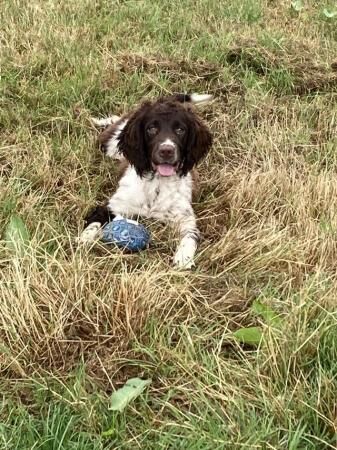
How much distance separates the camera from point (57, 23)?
19.3 feet

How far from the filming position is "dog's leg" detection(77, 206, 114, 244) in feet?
11.7

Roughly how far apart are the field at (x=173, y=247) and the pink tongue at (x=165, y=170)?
269 millimetres

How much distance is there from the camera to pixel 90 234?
12.0 ft

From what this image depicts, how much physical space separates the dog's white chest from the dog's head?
2.7 inches

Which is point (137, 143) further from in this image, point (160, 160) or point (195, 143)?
point (195, 143)

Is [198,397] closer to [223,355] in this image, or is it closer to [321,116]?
[223,355]

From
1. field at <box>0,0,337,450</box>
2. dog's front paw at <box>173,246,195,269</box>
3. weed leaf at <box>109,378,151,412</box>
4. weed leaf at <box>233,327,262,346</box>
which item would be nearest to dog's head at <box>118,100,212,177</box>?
field at <box>0,0,337,450</box>

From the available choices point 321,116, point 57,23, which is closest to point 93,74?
point 57,23

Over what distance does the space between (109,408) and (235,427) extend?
44 cm

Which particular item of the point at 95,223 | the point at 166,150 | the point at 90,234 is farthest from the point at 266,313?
the point at 166,150

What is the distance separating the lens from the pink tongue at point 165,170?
4274 mm

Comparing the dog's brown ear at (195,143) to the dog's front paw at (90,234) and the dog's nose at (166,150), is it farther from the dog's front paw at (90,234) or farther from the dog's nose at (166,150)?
the dog's front paw at (90,234)

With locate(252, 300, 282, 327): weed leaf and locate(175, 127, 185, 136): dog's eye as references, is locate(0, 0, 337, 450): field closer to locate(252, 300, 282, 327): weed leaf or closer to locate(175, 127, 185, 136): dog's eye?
locate(252, 300, 282, 327): weed leaf

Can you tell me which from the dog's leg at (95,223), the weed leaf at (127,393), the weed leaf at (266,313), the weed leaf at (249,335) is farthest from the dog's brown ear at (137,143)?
the weed leaf at (127,393)
